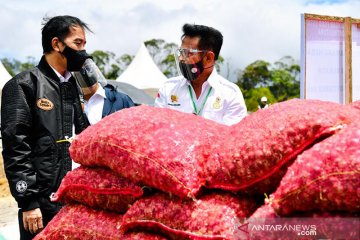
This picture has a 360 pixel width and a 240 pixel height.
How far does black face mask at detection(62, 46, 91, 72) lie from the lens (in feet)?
9.29

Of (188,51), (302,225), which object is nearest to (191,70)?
(188,51)

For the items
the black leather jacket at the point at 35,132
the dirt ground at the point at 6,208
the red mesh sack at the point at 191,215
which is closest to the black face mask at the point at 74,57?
the black leather jacket at the point at 35,132

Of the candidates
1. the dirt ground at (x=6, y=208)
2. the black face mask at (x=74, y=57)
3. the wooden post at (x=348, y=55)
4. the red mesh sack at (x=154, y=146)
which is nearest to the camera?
the red mesh sack at (x=154, y=146)

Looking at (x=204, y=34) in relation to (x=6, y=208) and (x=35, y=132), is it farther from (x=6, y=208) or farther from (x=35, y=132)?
(x=6, y=208)

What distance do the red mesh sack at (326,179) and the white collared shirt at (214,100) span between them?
1628mm

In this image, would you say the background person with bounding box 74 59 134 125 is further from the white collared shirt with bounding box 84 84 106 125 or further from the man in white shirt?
the man in white shirt

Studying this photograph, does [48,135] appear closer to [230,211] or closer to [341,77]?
[230,211]

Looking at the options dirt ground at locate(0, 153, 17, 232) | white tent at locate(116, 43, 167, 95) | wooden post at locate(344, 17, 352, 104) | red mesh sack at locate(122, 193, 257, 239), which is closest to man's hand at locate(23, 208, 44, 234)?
red mesh sack at locate(122, 193, 257, 239)

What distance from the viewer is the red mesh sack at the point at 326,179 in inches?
51.9

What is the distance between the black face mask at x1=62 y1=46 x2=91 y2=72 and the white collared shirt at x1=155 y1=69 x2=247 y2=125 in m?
0.62

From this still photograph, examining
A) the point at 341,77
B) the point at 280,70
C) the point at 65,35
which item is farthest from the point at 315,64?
the point at 280,70

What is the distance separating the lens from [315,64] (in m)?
3.81

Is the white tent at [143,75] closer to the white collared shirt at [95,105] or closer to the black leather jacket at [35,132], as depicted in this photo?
the white collared shirt at [95,105]

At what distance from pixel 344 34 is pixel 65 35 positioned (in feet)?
7.56
